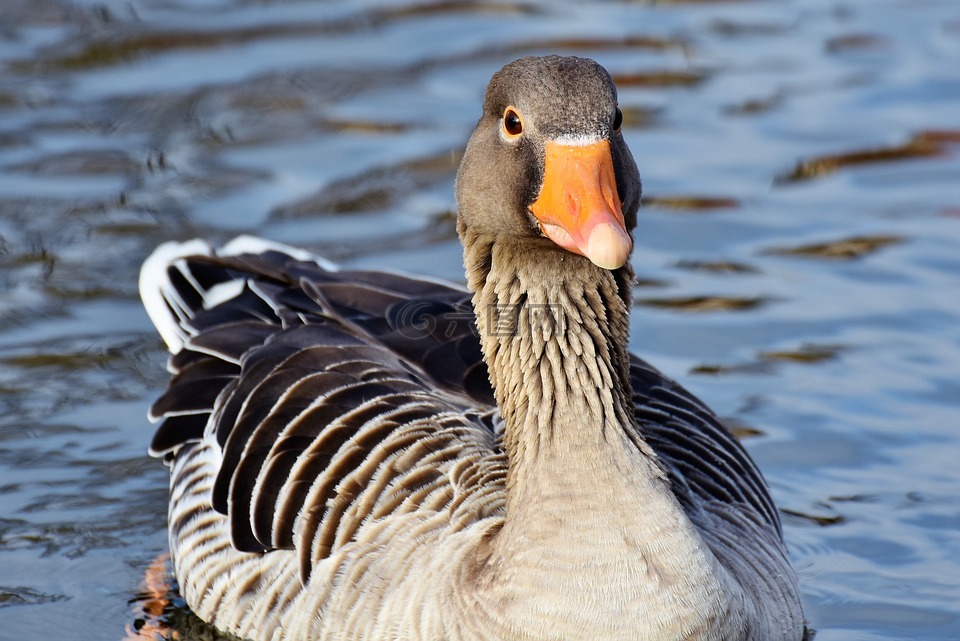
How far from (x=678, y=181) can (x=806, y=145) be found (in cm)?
136

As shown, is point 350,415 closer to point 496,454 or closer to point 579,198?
point 496,454

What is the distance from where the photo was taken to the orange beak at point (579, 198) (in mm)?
5773

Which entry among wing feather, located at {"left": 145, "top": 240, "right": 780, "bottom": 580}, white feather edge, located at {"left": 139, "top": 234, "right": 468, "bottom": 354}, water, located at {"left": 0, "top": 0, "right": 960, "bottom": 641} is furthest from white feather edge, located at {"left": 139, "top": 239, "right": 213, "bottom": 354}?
water, located at {"left": 0, "top": 0, "right": 960, "bottom": 641}

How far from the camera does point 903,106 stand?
1434 centimetres

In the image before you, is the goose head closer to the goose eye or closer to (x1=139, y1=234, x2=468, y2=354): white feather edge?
the goose eye

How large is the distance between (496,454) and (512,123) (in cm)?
161

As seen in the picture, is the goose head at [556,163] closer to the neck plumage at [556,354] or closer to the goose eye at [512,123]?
the goose eye at [512,123]

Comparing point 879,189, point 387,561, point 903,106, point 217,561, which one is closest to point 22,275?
point 217,561

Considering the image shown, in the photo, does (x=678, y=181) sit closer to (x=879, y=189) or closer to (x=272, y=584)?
(x=879, y=189)

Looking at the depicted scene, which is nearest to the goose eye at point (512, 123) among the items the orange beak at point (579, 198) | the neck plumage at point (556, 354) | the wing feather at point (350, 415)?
the orange beak at point (579, 198)

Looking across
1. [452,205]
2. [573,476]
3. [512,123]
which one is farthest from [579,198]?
[452,205]

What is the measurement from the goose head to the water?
9.61ft

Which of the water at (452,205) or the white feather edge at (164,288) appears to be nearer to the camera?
the water at (452,205)

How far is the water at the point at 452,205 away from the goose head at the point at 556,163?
115 inches
